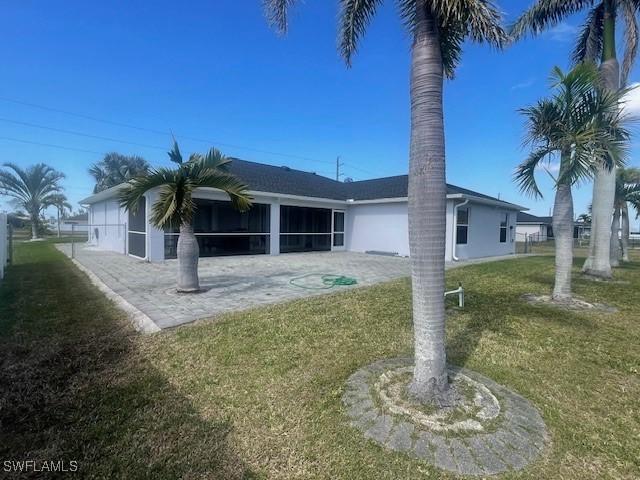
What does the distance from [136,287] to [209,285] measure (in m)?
1.52

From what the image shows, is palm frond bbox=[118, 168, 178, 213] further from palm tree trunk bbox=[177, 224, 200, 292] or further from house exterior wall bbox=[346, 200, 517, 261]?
house exterior wall bbox=[346, 200, 517, 261]

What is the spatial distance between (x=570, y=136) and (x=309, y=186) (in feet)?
40.5

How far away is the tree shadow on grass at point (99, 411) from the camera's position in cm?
195

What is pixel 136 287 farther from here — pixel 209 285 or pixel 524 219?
pixel 524 219

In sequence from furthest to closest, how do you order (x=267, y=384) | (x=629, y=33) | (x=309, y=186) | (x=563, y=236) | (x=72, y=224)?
(x=72, y=224), (x=309, y=186), (x=629, y=33), (x=563, y=236), (x=267, y=384)

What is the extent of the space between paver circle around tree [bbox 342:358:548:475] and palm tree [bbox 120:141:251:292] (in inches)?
179

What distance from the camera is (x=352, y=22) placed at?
10.3 ft

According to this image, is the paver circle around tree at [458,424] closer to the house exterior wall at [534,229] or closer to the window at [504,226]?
the window at [504,226]

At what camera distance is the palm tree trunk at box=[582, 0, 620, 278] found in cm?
823

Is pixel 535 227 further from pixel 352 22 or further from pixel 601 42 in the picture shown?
pixel 352 22

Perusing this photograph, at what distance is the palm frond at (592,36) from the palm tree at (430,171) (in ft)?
33.6

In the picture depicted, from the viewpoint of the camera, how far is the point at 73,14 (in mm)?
9672

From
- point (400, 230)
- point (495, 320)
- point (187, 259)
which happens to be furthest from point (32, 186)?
point (495, 320)

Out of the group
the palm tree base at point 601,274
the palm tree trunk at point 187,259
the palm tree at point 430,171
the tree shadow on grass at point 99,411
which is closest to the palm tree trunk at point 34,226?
the palm tree trunk at point 187,259
